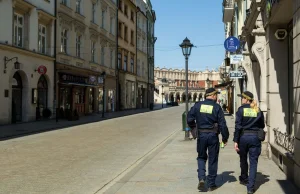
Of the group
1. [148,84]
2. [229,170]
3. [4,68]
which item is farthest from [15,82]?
[148,84]

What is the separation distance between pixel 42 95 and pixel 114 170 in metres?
19.5

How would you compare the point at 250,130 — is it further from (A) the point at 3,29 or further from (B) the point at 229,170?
(A) the point at 3,29

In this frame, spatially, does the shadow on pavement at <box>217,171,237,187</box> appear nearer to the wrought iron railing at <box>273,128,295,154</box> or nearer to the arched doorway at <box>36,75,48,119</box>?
the wrought iron railing at <box>273,128,295,154</box>

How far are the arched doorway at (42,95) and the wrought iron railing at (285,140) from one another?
2016 centimetres

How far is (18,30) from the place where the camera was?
943 inches

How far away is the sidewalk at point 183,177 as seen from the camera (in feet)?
22.5

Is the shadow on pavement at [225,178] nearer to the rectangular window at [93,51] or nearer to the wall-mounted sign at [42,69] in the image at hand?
the wall-mounted sign at [42,69]

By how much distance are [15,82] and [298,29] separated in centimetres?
2038

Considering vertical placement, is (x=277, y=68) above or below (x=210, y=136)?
above

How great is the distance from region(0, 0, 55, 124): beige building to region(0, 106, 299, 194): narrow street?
30.7 feet

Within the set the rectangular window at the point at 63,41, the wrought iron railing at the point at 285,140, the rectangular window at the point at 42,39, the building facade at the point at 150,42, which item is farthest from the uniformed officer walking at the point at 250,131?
the building facade at the point at 150,42

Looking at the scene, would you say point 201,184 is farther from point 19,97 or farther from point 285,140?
point 19,97

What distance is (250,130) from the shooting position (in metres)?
6.78

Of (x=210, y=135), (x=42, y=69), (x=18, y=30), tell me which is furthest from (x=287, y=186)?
(x=42, y=69)
